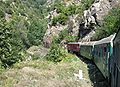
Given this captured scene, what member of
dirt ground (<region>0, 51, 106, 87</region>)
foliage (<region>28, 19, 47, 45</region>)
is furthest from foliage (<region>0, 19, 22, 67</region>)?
foliage (<region>28, 19, 47, 45</region>)

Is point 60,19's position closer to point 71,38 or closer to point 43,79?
point 71,38

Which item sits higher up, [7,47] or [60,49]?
[7,47]

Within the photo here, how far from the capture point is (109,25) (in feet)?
133

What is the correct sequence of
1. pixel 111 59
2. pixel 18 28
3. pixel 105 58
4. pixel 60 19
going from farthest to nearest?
pixel 18 28, pixel 60 19, pixel 105 58, pixel 111 59

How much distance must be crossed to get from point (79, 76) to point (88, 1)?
37864 millimetres

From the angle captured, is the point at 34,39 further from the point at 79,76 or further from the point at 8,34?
the point at 79,76

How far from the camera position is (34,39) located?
98625mm

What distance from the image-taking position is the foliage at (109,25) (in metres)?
39.2

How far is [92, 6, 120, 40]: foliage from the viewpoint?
39.2 metres

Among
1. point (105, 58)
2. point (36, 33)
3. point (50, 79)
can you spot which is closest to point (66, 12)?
point (36, 33)

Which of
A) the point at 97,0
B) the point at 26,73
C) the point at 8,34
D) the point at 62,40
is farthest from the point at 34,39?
the point at 26,73

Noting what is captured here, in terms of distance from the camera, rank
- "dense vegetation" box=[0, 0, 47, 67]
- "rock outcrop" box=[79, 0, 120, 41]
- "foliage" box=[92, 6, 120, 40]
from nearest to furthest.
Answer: "dense vegetation" box=[0, 0, 47, 67] < "foliage" box=[92, 6, 120, 40] < "rock outcrop" box=[79, 0, 120, 41]

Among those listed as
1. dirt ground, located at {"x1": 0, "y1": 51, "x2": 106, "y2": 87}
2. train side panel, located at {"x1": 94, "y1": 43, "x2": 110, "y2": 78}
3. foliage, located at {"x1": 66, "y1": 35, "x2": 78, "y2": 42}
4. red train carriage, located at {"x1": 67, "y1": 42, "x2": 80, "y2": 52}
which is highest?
train side panel, located at {"x1": 94, "y1": 43, "x2": 110, "y2": 78}

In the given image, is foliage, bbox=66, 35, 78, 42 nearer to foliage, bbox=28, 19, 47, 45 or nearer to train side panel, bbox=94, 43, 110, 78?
train side panel, bbox=94, 43, 110, 78
